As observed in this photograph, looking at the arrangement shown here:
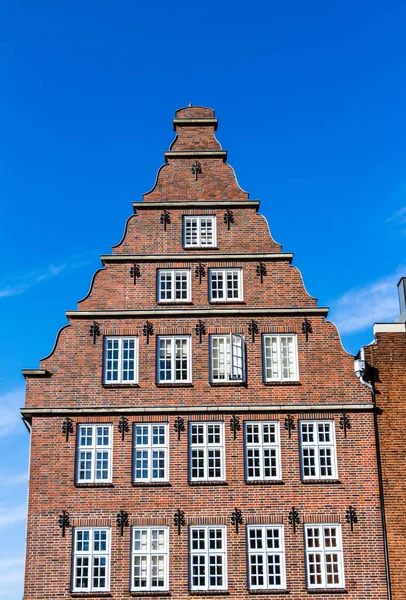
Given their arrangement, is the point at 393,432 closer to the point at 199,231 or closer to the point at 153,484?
the point at 153,484

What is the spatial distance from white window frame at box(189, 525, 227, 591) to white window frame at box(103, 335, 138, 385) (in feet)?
17.3

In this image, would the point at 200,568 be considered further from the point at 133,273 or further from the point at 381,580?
the point at 133,273

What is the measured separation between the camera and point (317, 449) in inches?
1156

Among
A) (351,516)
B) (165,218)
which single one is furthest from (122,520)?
(165,218)

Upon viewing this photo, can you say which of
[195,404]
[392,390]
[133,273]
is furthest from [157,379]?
[392,390]

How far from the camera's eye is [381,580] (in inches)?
1100

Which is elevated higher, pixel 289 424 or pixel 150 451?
pixel 289 424

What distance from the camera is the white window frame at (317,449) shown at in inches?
1145

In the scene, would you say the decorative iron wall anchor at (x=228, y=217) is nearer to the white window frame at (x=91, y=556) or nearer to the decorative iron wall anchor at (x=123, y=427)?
the decorative iron wall anchor at (x=123, y=427)

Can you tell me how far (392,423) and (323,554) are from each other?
4.76m

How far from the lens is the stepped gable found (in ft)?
107

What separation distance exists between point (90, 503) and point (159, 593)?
3.47 metres

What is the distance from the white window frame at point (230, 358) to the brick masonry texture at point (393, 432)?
13.8ft

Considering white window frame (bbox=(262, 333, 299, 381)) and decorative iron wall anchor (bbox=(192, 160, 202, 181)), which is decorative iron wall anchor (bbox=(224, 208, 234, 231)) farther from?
white window frame (bbox=(262, 333, 299, 381))
